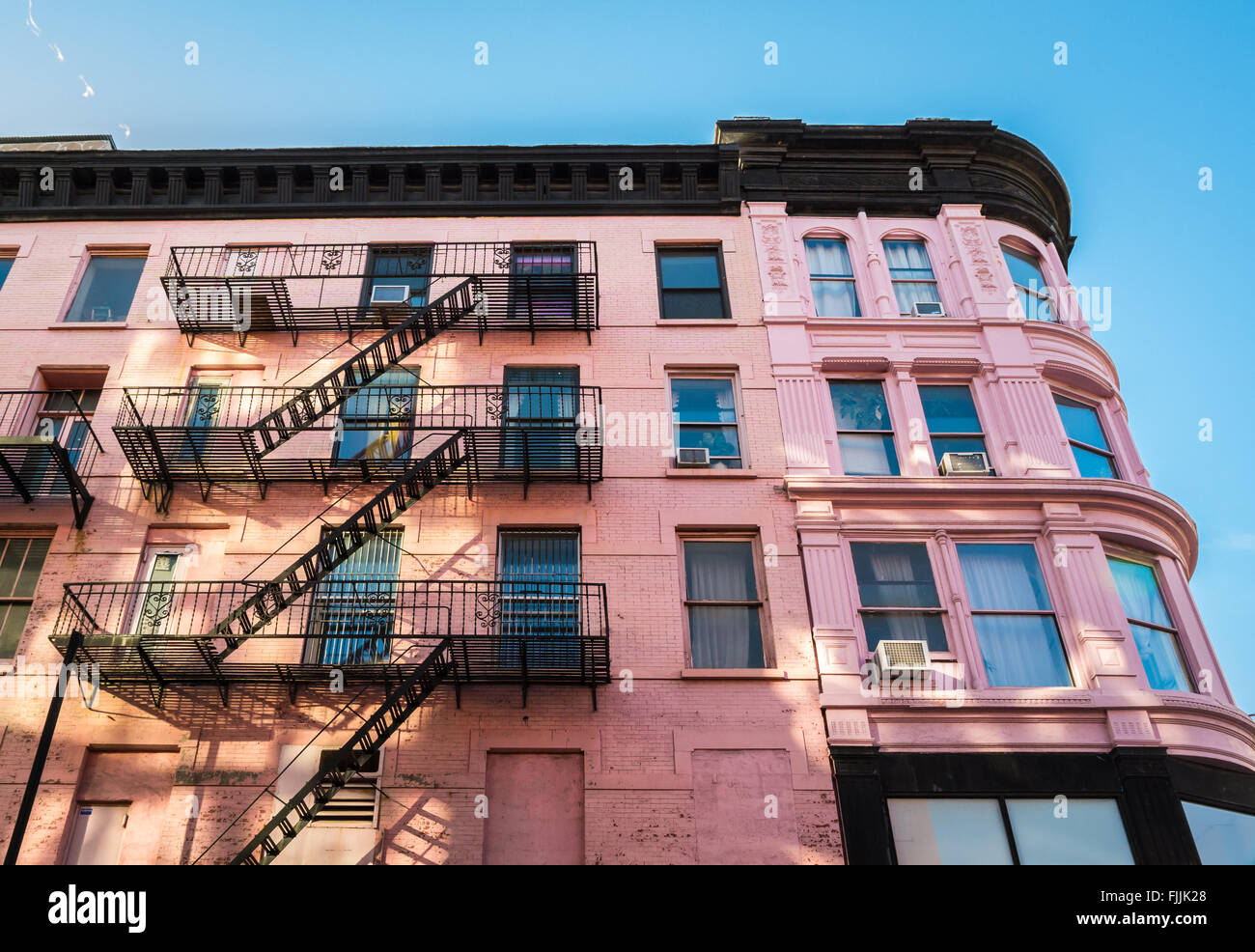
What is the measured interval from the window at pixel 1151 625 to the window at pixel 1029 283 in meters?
5.19

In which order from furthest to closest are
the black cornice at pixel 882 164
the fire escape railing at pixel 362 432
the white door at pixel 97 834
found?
the black cornice at pixel 882 164 → the fire escape railing at pixel 362 432 → the white door at pixel 97 834

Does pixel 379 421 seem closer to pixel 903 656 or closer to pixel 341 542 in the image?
pixel 341 542

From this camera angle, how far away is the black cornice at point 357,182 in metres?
21.0

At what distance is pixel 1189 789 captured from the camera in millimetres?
14461

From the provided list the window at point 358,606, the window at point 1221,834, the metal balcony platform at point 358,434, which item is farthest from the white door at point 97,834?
the window at point 1221,834

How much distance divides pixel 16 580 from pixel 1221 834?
58.0 feet

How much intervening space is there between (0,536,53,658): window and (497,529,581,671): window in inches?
278

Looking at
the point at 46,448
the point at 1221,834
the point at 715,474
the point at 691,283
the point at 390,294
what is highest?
the point at 691,283

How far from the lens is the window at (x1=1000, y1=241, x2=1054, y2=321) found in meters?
20.2

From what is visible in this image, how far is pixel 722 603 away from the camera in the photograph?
53.3 feet

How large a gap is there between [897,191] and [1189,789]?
12.1 meters

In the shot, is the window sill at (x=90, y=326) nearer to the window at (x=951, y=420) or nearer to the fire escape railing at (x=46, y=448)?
the fire escape railing at (x=46, y=448)

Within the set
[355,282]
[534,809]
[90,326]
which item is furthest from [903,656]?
[90,326]
